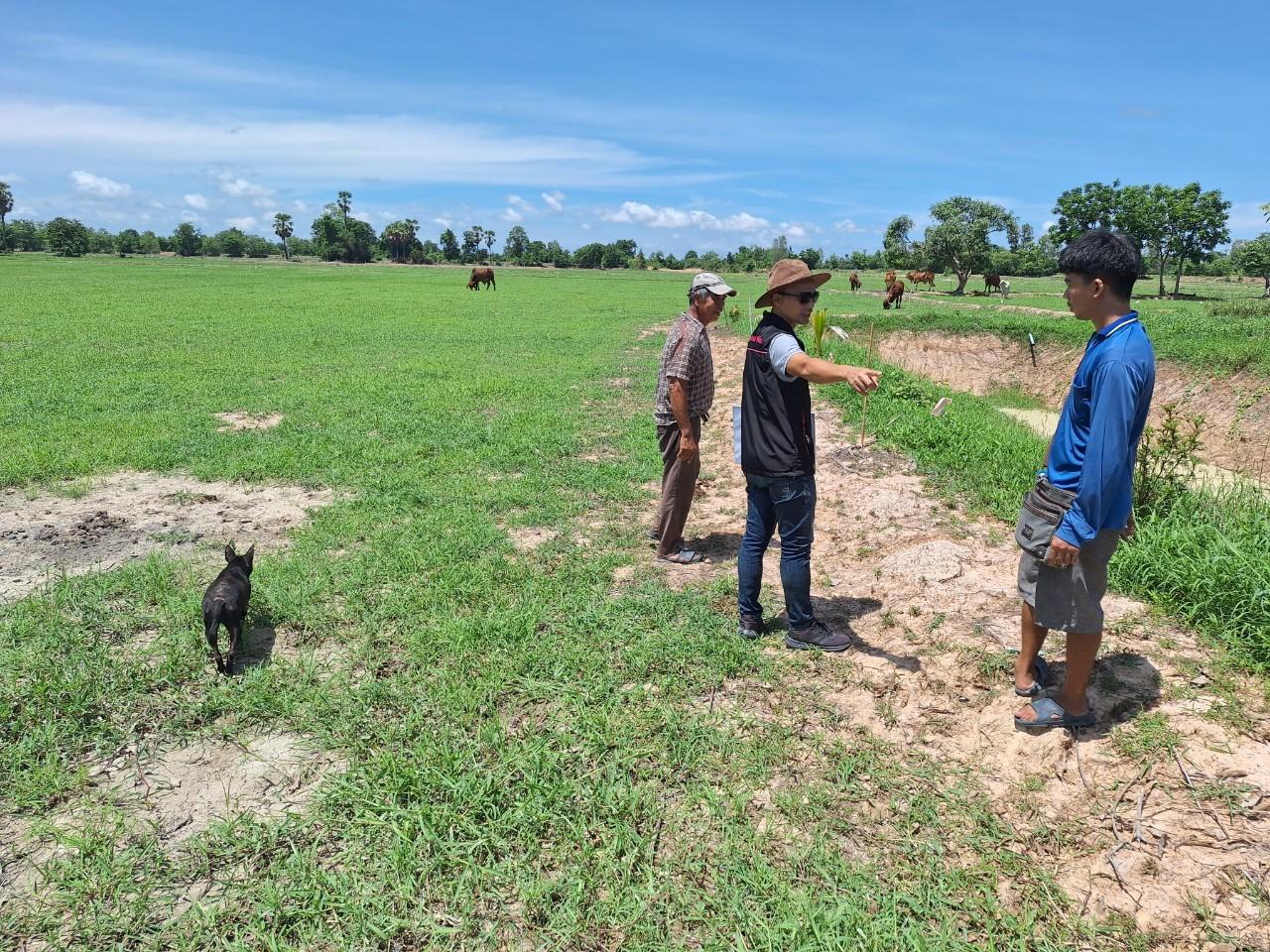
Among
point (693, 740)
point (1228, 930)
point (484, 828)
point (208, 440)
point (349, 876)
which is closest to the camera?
point (1228, 930)

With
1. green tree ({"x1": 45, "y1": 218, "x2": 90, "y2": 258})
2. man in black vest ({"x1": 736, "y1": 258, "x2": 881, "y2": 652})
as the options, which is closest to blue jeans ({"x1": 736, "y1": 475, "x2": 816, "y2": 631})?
man in black vest ({"x1": 736, "y1": 258, "x2": 881, "y2": 652})

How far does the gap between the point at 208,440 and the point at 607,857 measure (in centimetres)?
712

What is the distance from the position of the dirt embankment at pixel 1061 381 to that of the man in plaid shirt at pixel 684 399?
30.9 feet

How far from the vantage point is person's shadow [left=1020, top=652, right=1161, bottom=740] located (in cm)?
301

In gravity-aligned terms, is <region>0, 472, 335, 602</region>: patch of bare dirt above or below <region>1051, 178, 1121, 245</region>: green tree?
below

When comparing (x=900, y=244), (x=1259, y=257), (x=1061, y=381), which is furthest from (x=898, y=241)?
(x=1061, y=381)

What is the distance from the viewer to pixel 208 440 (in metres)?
7.70

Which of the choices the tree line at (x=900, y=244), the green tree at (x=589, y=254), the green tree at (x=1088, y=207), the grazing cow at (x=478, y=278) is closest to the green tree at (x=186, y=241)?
the tree line at (x=900, y=244)

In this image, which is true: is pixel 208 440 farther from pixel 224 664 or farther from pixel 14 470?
pixel 224 664

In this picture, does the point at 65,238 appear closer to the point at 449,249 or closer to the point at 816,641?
the point at 449,249

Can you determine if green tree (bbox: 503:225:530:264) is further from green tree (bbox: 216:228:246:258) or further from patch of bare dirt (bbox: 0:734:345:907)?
patch of bare dirt (bbox: 0:734:345:907)

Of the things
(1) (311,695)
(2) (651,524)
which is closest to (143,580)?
(1) (311,695)

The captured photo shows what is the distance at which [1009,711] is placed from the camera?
316 centimetres

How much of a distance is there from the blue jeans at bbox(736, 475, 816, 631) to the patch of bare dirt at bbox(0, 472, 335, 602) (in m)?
3.52
